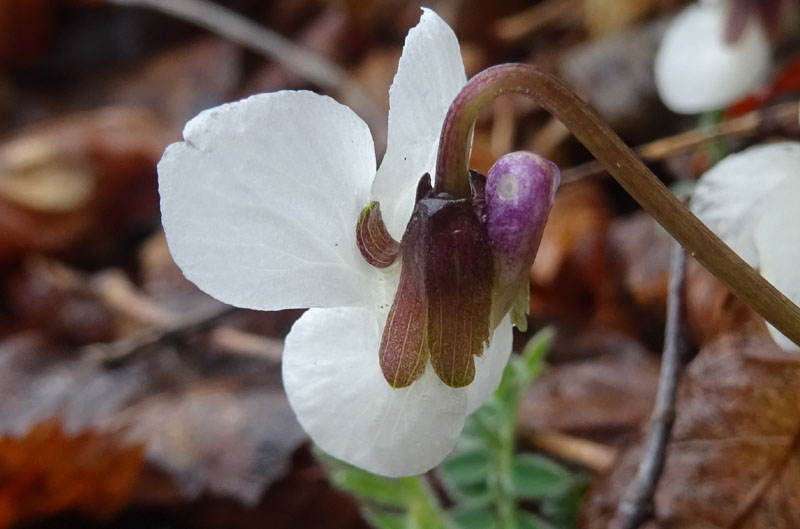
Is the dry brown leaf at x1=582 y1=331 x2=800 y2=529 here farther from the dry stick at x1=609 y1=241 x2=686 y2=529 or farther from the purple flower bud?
the purple flower bud

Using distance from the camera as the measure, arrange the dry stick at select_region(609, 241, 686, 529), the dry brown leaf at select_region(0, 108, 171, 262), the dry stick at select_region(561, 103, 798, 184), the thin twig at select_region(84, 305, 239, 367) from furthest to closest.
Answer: the dry brown leaf at select_region(0, 108, 171, 262) < the thin twig at select_region(84, 305, 239, 367) < the dry stick at select_region(561, 103, 798, 184) < the dry stick at select_region(609, 241, 686, 529)

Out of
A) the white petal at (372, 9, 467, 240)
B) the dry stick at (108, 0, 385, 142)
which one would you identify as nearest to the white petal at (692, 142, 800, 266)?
the white petal at (372, 9, 467, 240)

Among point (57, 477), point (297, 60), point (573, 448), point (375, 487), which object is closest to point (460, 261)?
point (375, 487)

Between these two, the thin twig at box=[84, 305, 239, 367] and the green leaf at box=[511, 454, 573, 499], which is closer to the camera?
the green leaf at box=[511, 454, 573, 499]

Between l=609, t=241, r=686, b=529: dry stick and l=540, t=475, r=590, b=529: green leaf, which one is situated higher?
l=609, t=241, r=686, b=529: dry stick

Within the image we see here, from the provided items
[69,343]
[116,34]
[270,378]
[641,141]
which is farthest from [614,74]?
[116,34]

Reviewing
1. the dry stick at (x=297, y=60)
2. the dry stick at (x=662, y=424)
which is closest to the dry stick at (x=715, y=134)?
the dry stick at (x=662, y=424)

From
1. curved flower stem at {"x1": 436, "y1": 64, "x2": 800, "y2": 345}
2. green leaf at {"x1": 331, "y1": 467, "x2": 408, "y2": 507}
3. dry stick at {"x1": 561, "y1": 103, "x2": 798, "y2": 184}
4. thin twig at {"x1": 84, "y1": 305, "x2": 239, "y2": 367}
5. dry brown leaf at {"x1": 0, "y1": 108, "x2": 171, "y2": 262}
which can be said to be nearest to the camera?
curved flower stem at {"x1": 436, "y1": 64, "x2": 800, "y2": 345}

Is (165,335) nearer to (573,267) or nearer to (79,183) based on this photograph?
(573,267)
